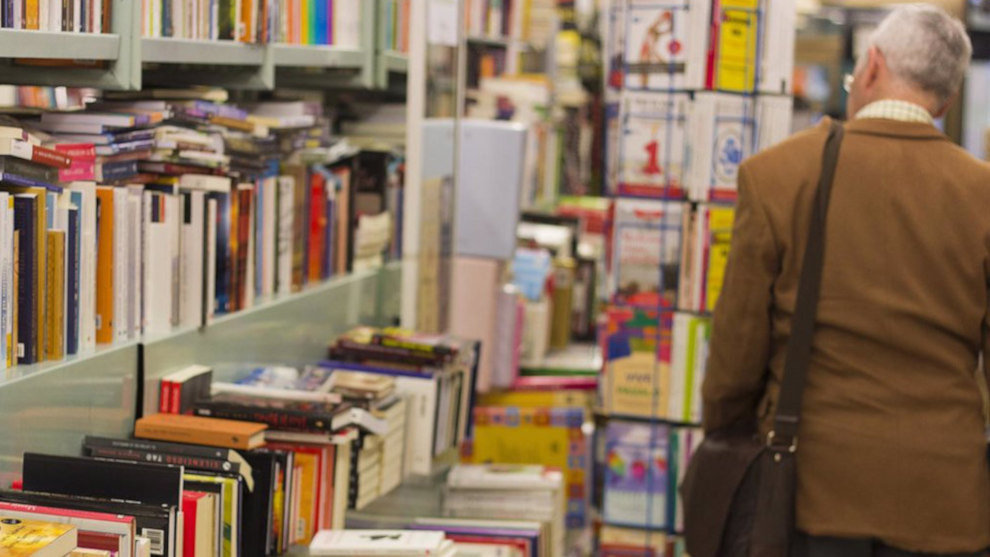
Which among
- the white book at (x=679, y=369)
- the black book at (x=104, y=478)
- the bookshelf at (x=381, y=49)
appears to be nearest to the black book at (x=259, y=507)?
the black book at (x=104, y=478)

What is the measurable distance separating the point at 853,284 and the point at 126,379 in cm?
137

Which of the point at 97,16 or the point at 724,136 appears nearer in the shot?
the point at 97,16

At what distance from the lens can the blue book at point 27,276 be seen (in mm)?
2275

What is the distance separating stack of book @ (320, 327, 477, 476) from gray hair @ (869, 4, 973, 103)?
1.34m

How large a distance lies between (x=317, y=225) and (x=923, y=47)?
1676 millimetres

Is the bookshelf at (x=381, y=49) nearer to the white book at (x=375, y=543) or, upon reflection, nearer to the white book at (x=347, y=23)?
the white book at (x=347, y=23)

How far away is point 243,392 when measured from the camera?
2.90 meters

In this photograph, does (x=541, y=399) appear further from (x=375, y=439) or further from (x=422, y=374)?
(x=375, y=439)

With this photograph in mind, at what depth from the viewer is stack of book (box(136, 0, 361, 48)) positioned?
2.71m

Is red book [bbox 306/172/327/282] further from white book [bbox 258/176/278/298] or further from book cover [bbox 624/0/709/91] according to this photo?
book cover [bbox 624/0/709/91]

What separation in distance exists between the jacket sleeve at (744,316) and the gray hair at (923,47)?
1.19 ft

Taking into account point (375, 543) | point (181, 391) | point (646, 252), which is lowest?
point (375, 543)

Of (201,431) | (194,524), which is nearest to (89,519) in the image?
(194,524)

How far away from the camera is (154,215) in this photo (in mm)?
2711
